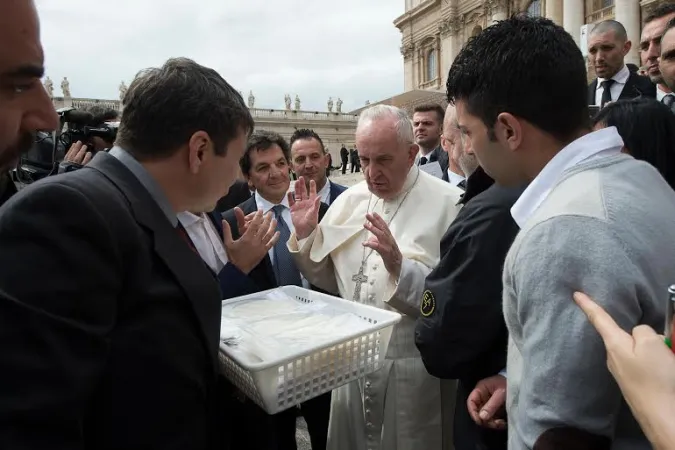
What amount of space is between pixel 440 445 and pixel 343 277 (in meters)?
1.05

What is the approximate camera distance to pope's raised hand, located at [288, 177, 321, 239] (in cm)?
299

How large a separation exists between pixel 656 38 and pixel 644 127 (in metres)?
2.41

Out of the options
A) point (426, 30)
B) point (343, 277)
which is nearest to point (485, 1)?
point (426, 30)

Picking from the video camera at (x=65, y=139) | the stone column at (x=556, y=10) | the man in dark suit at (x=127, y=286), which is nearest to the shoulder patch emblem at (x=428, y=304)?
the man in dark suit at (x=127, y=286)

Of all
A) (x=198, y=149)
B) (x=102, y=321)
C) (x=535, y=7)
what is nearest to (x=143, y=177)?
(x=198, y=149)

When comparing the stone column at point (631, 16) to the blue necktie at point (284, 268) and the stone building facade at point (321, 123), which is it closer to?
Answer: the blue necktie at point (284, 268)

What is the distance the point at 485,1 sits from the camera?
32406 millimetres

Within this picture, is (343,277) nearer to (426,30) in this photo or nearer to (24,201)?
(24,201)

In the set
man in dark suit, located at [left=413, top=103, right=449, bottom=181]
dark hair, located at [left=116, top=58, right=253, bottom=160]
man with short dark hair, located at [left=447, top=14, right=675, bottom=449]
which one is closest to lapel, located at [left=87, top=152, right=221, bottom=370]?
dark hair, located at [left=116, top=58, right=253, bottom=160]

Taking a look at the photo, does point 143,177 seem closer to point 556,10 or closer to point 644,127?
point 644,127

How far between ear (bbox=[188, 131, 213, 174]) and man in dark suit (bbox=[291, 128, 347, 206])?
3052mm

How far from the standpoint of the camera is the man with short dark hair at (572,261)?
996mm

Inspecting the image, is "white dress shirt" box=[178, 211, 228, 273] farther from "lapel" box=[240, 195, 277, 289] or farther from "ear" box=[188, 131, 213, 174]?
"ear" box=[188, 131, 213, 174]

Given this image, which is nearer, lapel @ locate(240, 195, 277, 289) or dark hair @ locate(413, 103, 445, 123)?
lapel @ locate(240, 195, 277, 289)
